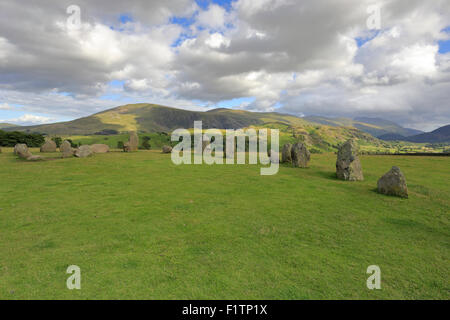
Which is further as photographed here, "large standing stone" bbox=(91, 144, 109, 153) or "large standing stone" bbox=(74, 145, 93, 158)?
"large standing stone" bbox=(91, 144, 109, 153)

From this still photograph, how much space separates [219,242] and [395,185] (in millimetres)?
13625

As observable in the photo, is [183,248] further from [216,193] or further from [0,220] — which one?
[0,220]

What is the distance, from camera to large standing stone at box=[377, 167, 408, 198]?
49.6 feet

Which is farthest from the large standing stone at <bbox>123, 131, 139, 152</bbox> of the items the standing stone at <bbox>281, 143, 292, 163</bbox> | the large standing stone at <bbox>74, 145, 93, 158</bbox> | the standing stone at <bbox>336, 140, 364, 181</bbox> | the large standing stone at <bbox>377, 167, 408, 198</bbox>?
the large standing stone at <bbox>377, 167, 408, 198</bbox>

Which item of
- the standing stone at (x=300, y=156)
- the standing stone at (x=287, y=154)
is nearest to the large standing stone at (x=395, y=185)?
the standing stone at (x=300, y=156)

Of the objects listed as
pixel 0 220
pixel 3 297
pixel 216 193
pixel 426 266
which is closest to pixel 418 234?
pixel 426 266

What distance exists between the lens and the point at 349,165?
824 inches

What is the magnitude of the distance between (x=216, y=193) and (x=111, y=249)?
859 centimetres

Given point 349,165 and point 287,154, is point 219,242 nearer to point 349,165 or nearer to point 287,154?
point 349,165

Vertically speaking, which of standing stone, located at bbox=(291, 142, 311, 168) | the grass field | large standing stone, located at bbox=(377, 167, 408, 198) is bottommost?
the grass field

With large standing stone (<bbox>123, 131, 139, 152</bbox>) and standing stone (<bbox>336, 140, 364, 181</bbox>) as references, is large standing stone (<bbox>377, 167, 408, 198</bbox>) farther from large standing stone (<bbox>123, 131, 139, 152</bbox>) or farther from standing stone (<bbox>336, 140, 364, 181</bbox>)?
large standing stone (<bbox>123, 131, 139, 152</bbox>)

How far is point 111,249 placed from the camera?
25.7 feet

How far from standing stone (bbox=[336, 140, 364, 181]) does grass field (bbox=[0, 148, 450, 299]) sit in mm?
4874

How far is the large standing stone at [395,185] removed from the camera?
15117 millimetres
